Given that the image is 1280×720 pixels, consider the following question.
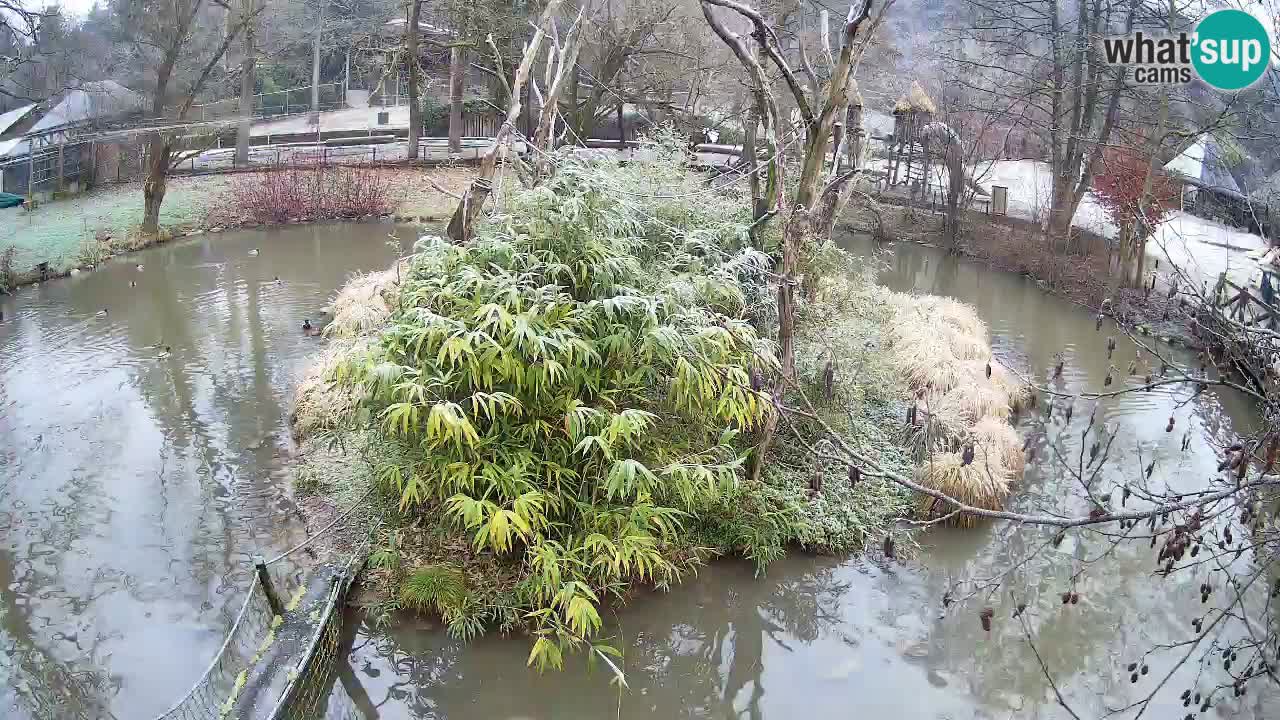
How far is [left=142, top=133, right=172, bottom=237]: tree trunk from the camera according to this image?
537 inches

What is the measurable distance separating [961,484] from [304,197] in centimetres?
1227

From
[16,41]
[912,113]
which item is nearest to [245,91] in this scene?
[16,41]

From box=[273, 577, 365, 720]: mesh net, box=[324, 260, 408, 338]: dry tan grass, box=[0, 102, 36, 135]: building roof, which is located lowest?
box=[273, 577, 365, 720]: mesh net

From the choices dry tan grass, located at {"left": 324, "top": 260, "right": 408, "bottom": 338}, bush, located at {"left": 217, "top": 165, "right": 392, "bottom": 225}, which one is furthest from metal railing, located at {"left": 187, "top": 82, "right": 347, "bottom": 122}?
dry tan grass, located at {"left": 324, "top": 260, "right": 408, "bottom": 338}

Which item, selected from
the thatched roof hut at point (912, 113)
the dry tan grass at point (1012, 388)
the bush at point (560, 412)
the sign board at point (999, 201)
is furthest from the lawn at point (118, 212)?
the sign board at point (999, 201)

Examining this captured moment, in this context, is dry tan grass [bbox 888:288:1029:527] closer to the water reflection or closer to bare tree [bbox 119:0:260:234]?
the water reflection

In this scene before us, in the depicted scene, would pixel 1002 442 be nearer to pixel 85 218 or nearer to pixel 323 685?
pixel 323 685

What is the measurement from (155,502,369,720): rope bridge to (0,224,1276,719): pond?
0.54ft

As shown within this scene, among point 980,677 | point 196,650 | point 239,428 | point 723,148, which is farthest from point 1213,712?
point 723,148

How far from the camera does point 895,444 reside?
24.8ft

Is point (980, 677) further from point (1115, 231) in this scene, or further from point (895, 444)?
point (1115, 231)

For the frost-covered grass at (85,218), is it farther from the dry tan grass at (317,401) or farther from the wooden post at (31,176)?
the dry tan grass at (317,401)

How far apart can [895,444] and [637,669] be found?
10.3 ft

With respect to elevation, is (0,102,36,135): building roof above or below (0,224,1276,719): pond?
above
